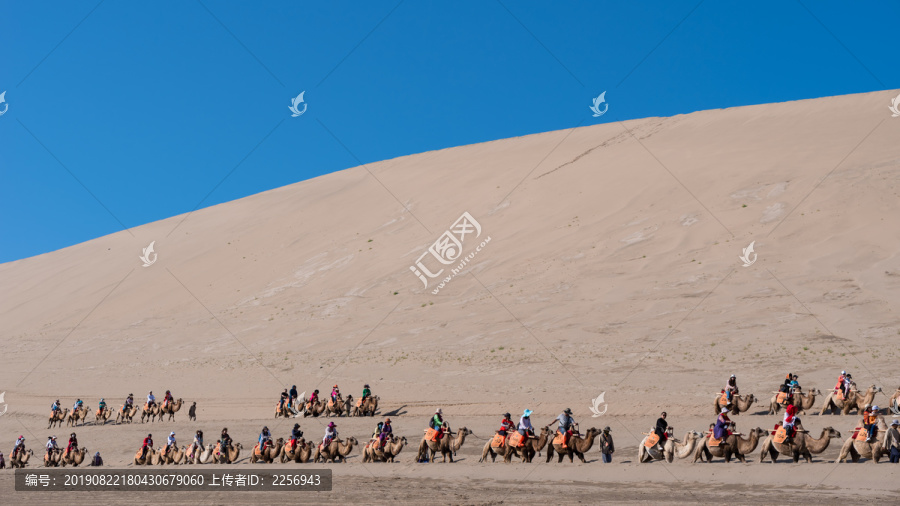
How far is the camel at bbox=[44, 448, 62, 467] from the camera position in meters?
25.8

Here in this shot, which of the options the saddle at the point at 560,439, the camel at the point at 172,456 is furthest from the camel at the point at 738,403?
the camel at the point at 172,456

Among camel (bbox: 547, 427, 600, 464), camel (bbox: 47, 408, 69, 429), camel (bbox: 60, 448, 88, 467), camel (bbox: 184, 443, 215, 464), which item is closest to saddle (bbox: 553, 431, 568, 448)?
camel (bbox: 547, 427, 600, 464)

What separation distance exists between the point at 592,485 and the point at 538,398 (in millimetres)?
13645

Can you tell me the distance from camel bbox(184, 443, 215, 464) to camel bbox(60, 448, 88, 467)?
12.2ft

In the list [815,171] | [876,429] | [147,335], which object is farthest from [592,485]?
[147,335]

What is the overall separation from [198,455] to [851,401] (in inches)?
702

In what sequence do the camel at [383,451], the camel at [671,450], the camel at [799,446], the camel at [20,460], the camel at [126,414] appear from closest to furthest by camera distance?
1. the camel at [799,446]
2. the camel at [671,450]
3. the camel at [383,451]
4. the camel at [20,460]
5. the camel at [126,414]

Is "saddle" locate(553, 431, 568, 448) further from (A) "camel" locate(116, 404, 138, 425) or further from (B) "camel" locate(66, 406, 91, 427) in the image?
(B) "camel" locate(66, 406, 91, 427)

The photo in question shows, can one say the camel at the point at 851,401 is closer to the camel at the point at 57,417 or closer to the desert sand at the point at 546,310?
the desert sand at the point at 546,310

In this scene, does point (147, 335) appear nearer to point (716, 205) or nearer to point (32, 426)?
point (32, 426)

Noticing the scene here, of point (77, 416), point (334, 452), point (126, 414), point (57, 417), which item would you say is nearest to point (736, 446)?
point (334, 452)

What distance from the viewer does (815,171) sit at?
156ft

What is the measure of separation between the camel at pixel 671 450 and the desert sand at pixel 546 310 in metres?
0.53

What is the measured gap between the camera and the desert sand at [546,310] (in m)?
21.5
